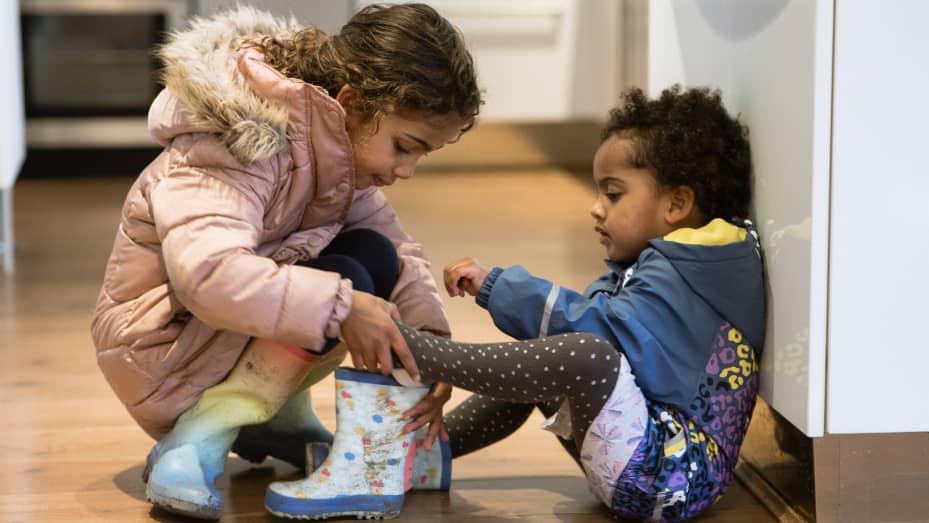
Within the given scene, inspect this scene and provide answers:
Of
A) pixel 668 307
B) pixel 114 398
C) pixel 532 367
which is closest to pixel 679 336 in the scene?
pixel 668 307

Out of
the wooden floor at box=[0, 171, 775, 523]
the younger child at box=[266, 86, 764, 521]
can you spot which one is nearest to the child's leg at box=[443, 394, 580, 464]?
the wooden floor at box=[0, 171, 775, 523]

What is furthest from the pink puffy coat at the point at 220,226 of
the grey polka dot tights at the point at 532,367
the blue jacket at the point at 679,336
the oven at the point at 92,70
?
the oven at the point at 92,70

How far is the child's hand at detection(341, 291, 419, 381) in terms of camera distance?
117cm

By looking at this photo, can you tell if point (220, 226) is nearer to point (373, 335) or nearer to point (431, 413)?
point (373, 335)

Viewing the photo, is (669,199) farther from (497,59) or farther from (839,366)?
(497,59)

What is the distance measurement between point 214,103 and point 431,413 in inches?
14.4

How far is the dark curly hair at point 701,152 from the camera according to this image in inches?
51.1

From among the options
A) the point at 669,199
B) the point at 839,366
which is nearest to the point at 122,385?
the point at 669,199

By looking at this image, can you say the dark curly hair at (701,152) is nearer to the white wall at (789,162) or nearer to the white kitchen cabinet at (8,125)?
the white wall at (789,162)

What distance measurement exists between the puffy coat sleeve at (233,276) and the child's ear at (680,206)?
1.19 ft

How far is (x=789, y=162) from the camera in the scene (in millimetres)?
1164

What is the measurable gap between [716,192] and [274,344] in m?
0.48

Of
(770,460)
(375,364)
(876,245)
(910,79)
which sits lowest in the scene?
(770,460)

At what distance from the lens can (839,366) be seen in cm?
113
